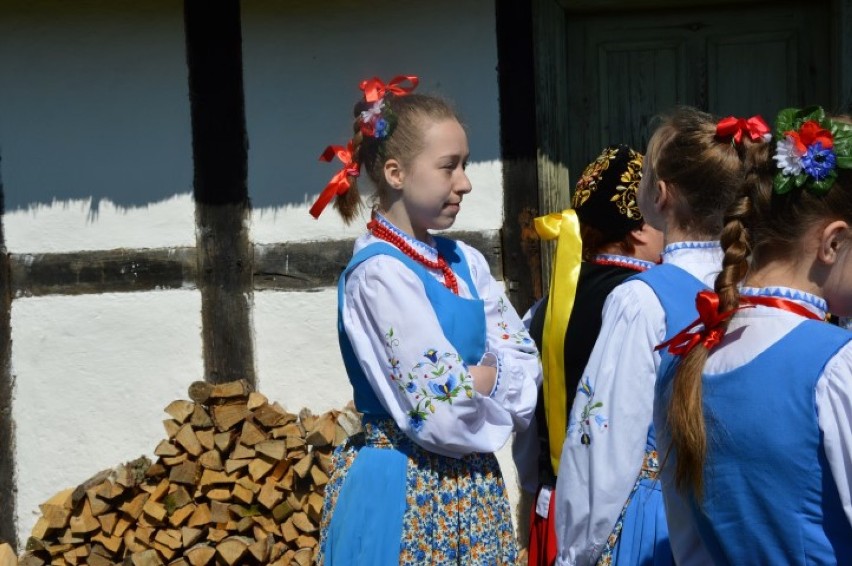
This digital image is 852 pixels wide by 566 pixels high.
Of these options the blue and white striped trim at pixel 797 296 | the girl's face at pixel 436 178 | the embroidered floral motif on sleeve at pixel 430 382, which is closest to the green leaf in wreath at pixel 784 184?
the blue and white striped trim at pixel 797 296

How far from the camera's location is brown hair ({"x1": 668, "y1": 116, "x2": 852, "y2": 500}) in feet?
5.52

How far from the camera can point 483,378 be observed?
261 cm

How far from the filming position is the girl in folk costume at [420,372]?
99.3 inches

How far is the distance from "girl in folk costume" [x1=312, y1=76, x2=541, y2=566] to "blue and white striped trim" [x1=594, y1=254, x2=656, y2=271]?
276mm

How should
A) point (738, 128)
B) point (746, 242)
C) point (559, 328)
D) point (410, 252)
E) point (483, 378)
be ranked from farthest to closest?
point (559, 328) → point (410, 252) → point (483, 378) → point (738, 128) → point (746, 242)

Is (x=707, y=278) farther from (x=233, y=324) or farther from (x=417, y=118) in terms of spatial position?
(x=233, y=324)

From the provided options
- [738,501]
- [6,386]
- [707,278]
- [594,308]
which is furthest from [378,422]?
[6,386]

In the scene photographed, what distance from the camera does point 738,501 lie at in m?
1.68

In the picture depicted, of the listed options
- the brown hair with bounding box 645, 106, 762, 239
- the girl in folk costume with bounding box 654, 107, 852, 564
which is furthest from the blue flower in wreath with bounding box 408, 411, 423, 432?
the girl in folk costume with bounding box 654, 107, 852, 564

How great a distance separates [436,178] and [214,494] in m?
2.33

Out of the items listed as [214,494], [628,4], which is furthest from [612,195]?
[214,494]

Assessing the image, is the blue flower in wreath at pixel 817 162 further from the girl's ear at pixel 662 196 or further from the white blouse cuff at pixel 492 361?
the white blouse cuff at pixel 492 361

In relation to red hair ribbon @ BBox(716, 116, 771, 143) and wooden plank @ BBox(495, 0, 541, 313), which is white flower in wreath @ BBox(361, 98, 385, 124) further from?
wooden plank @ BBox(495, 0, 541, 313)

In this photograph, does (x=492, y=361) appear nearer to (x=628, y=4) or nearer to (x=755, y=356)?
(x=755, y=356)
